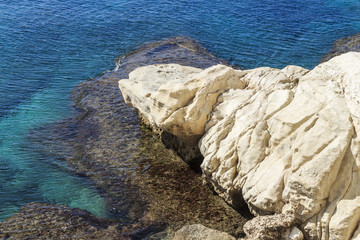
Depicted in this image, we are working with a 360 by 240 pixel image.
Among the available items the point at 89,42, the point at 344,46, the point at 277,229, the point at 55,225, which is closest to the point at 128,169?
the point at 55,225

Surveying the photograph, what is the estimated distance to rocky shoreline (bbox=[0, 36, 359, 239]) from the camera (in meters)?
13.1

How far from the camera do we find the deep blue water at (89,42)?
53.7 ft

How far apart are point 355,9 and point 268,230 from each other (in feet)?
83.2

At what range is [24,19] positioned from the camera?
2867 cm

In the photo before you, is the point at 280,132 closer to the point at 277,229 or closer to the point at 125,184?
the point at 277,229

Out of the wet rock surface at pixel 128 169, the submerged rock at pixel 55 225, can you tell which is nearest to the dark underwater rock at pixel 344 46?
the wet rock surface at pixel 128 169

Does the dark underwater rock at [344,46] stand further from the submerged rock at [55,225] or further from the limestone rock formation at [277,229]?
the submerged rock at [55,225]

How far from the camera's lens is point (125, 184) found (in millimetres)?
15469

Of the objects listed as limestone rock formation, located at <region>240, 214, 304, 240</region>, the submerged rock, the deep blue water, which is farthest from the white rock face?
the deep blue water

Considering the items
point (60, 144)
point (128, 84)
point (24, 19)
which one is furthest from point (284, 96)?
point (24, 19)

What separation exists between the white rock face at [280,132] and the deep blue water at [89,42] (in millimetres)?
4317

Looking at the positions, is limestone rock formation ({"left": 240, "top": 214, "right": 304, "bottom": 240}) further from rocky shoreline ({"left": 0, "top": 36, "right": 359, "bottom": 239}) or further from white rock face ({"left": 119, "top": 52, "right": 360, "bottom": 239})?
white rock face ({"left": 119, "top": 52, "right": 360, "bottom": 239})

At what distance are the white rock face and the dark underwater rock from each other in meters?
10.6

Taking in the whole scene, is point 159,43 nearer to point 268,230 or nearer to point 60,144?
point 60,144
